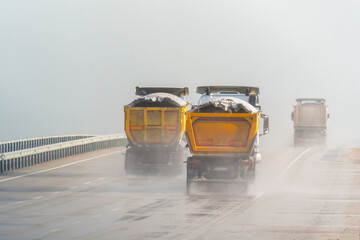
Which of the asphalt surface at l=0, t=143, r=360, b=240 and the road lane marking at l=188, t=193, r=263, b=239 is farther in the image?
the asphalt surface at l=0, t=143, r=360, b=240

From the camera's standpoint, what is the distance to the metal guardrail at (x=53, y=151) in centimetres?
3409

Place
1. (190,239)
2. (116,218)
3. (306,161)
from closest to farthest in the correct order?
(190,239)
(116,218)
(306,161)

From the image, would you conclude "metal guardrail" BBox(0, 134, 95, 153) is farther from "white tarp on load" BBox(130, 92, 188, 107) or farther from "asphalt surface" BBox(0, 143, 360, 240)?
"white tarp on load" BBox(130, 92, 188, 107)

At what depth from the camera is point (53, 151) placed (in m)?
40.5

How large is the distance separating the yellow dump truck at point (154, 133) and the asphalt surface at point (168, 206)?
66 centimetres

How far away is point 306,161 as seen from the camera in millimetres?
40875

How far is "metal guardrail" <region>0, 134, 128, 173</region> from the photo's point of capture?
112ft

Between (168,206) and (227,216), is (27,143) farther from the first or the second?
(227,216)

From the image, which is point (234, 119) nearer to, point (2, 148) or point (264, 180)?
point (264, 180)

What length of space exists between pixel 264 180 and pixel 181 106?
13.6 feet

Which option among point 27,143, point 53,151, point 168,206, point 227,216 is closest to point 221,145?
point 168,206

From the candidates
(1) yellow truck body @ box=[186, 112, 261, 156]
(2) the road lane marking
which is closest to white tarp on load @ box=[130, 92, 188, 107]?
(1) yellow truck body @ box=[186, 112, 261, 156]

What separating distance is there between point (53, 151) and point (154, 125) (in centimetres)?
1115

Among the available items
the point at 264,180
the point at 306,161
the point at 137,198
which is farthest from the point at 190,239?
the point at 306,161
